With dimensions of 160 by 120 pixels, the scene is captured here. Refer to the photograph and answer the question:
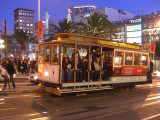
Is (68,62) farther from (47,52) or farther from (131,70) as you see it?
(131,70)

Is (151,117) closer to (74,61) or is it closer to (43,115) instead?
(43,115)

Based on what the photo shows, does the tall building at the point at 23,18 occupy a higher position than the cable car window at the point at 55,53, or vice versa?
the tall building at the point at 23,18

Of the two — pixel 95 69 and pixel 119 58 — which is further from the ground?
pixel 119 58

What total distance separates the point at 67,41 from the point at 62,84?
90.9 inches

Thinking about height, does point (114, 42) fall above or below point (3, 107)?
above

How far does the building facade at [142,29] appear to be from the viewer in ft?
205

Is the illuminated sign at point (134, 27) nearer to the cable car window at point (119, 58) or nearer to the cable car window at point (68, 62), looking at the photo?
the cable car window at point (119, 58)

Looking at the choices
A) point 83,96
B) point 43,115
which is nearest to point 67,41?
point 83,96

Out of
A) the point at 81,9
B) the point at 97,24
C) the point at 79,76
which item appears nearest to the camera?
the point at 79,76

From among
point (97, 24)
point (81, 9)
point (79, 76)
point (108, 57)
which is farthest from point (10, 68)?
point (81, 9)

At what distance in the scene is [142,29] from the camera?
6681cm

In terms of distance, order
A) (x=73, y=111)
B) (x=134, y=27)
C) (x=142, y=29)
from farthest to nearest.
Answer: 1. (x=134, y=27)
2. (x=142, y=29)
3. (x=73, y=111)

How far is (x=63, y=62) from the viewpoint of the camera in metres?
10.2

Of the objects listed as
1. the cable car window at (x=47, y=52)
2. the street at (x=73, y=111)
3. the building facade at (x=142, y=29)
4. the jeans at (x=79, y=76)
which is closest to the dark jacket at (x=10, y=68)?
the cable car window at (x=47, y=52)
